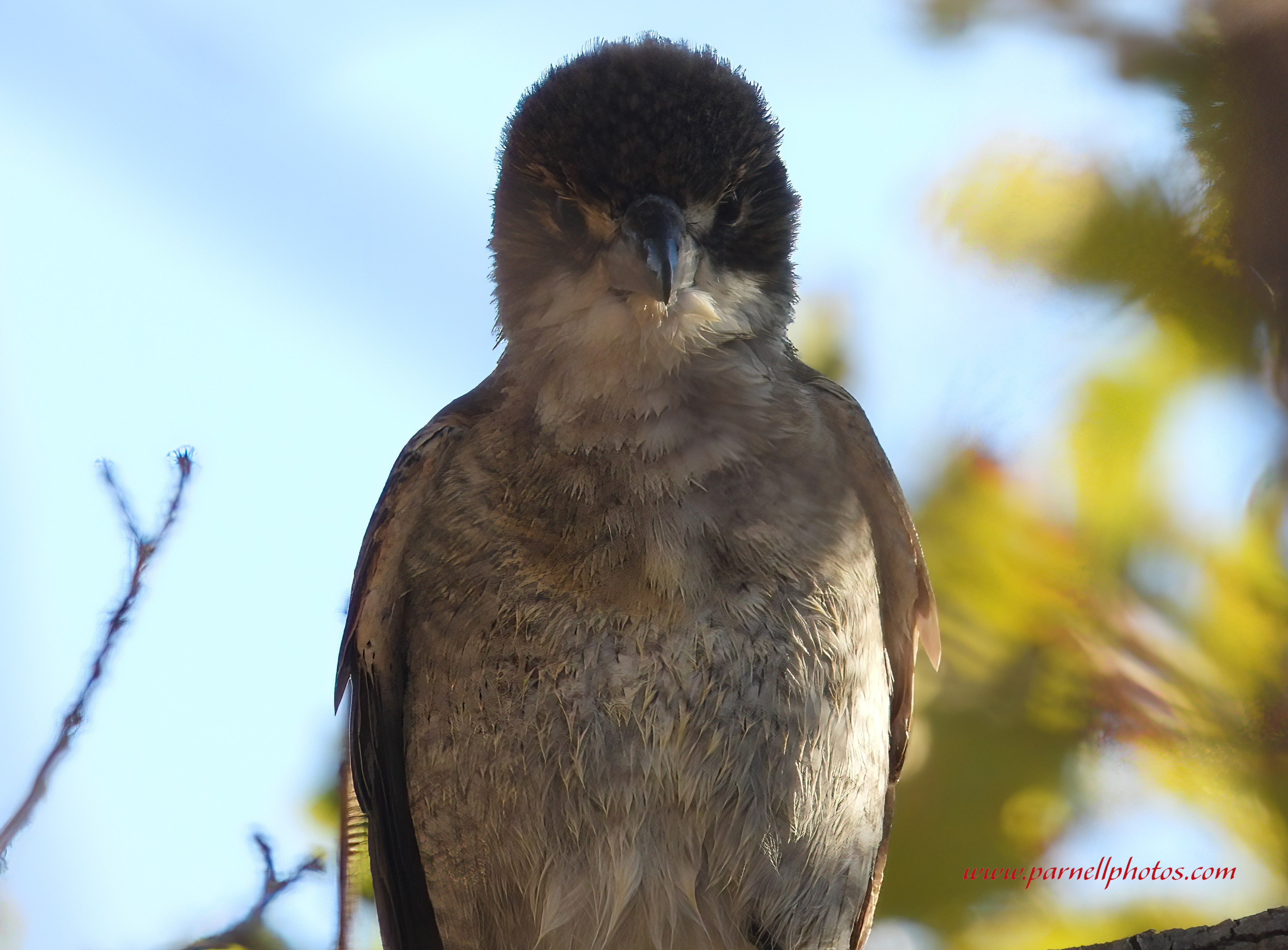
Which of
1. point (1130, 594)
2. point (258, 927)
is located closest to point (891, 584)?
point (1130, 594)

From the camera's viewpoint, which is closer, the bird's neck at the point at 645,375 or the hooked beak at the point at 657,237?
the hooked beak at the point at 657,237

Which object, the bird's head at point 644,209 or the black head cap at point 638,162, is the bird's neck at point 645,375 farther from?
the black head cap at point 638,162

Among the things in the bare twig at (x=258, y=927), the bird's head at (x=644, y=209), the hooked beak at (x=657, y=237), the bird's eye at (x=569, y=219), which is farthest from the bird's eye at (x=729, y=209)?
the bare twig at (x=258, y=927)

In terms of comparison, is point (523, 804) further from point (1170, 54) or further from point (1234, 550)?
point (1170, 54)

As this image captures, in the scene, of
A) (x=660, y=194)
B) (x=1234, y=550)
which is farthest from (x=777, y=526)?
(x=1234, y=550)

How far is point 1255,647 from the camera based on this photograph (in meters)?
2.84

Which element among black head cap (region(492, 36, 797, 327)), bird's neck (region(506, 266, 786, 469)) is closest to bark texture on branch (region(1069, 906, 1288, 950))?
bird's neck (region(506, 266, 786, 469))

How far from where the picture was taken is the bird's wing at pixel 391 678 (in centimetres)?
274

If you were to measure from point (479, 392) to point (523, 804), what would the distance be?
1.07m

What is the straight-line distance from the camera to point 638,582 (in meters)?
2.43

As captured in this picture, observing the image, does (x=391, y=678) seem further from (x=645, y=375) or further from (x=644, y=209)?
(x=644, y=209)

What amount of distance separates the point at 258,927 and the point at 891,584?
5.75ft

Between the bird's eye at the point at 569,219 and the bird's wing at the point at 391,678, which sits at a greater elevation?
the bird's eye at the point at 569,219

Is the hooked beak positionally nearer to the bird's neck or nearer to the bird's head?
the bird's head
